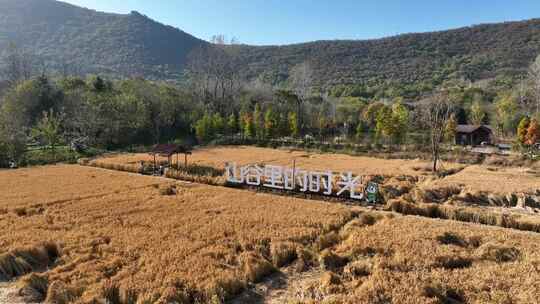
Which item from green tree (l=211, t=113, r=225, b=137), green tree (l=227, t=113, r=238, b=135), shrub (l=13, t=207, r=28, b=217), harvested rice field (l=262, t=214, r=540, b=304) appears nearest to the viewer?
harvested rice field (l=262, t=214, r=540, b=304)

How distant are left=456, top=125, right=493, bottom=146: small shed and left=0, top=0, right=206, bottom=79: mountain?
63663 millimetres

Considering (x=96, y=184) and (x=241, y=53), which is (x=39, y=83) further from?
(x=241, y=53)

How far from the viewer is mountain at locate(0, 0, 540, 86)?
78062 millimetres

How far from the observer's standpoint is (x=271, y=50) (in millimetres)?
102312

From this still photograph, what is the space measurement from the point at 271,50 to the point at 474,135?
6856 cm

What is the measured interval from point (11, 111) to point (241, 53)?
219ft

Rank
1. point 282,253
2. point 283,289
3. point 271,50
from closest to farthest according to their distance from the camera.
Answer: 1. point 283,289
2. point 282,253
3. point 271,50

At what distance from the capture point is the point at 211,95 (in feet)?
191

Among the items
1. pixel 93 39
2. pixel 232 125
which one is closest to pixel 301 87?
pixel 232 125

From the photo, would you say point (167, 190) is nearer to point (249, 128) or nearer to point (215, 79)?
point (249, 128)

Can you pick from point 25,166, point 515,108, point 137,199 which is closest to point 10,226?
point 137,199

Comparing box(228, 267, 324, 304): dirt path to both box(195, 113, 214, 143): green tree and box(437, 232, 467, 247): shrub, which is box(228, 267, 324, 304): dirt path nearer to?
box(437, 232, 467, 247): shrub

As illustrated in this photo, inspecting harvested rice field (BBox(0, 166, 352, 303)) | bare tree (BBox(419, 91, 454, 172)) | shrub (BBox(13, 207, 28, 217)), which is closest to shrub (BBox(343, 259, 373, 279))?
harvested rice field (BBox(0, 166, 352, 303))

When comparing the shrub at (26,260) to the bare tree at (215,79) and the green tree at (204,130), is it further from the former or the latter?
the bare tree at (215,79)
